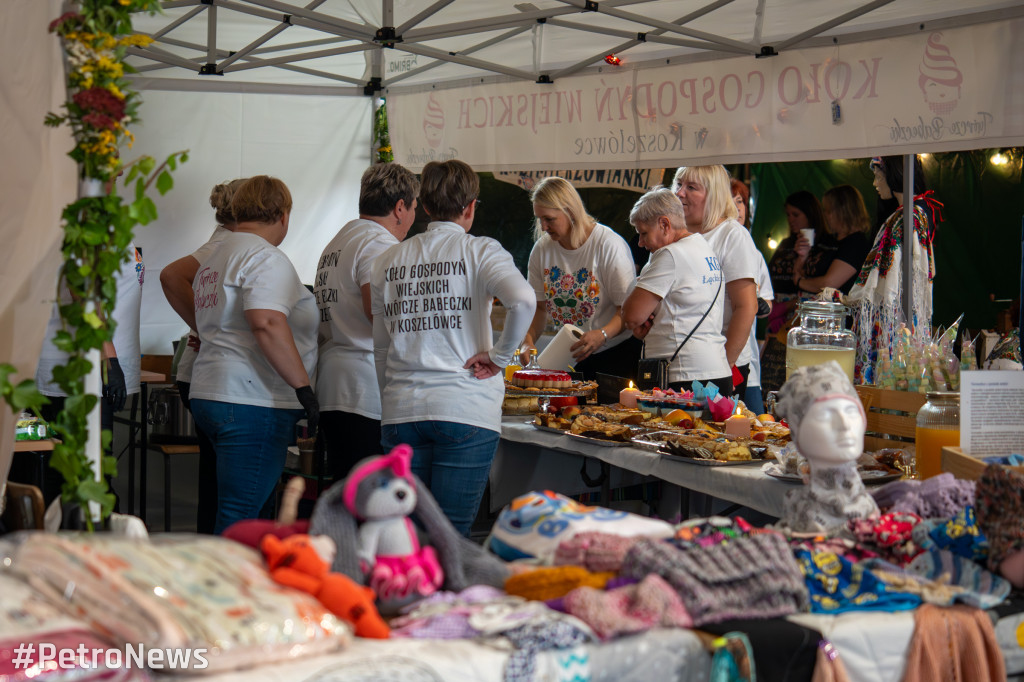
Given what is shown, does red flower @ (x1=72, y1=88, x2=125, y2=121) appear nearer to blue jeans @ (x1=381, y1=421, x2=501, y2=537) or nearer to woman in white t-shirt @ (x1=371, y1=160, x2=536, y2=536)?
woman in white t-shirt @ (x1=371, y1=160, x2=536, y2=536)

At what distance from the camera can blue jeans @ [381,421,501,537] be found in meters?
2.83

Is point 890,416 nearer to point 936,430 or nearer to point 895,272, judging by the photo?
point 936,430

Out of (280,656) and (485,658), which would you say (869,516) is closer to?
(485,658)

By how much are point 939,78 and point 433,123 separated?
124 inches

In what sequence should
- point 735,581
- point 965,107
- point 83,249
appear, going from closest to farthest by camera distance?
point 735,581
point 83,249
point 965,107

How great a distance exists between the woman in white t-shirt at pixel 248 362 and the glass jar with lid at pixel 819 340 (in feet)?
4.98

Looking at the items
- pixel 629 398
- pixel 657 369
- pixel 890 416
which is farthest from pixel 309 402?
pixel 890 416

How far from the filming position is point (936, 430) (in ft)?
8.00

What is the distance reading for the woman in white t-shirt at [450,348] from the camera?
9.28 ft

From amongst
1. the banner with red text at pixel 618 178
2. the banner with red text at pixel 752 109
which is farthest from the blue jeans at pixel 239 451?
the banner with red text at pixel 618 178

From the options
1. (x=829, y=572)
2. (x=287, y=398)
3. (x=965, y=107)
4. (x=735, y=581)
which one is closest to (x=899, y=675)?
(x=829, y=572)

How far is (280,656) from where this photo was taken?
120 centimetres

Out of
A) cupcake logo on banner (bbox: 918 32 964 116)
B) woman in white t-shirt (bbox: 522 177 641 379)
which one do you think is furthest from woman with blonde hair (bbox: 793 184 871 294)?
woman in white t-shirt (bbox: 522 177 641 379)

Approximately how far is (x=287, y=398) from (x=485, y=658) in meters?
2.04
